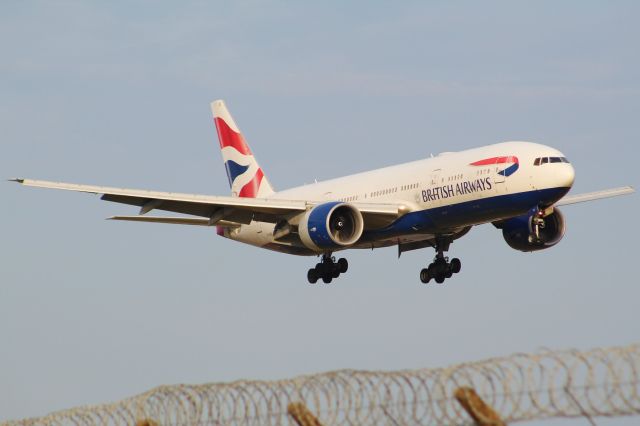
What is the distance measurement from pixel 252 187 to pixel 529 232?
50.6ft

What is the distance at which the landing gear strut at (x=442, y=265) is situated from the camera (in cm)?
5038

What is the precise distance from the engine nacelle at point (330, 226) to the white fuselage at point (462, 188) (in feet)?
5.76

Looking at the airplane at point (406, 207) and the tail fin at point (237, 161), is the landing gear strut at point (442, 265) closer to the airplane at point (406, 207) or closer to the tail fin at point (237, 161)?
the airplane at point (406, 207)

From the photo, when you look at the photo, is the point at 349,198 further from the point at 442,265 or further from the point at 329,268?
the point at 442,265

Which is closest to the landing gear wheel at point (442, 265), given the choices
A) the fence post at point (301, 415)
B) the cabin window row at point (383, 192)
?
the cabin window row at point (383, 192)

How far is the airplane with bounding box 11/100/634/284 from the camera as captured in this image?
4319 cm

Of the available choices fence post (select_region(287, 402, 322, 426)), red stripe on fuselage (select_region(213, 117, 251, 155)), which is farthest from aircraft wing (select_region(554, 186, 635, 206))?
fence post (select_region(287, 402, 322, 426))

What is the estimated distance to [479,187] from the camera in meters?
43.5

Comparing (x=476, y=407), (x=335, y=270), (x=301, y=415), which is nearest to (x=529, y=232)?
(x=335, y=270)

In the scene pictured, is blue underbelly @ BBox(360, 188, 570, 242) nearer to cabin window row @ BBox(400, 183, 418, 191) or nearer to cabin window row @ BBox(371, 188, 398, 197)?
cabin window row @ BBox(400, 183, 418, 191)

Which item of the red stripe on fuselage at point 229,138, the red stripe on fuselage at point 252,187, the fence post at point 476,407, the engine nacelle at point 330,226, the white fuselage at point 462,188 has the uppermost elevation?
the red stripe on fuselage at point 229,138

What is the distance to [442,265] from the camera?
50781mm

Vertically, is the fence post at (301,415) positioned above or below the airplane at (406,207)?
below

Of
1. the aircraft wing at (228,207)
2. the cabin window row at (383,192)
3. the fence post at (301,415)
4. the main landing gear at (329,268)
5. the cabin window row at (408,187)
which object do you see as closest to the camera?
the fence post at (301,415)
